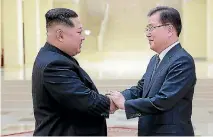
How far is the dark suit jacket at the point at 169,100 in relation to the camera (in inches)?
117

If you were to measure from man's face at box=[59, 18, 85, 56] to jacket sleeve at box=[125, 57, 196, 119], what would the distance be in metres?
0.54

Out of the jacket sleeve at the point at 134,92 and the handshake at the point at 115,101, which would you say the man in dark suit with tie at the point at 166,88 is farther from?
the jacket sleeve at the point at 134,92

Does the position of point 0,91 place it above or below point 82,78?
below

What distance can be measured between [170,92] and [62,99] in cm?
74

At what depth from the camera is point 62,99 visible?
2.70m

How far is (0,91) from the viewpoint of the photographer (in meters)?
13.1

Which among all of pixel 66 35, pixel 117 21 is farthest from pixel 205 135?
pixel 117 21

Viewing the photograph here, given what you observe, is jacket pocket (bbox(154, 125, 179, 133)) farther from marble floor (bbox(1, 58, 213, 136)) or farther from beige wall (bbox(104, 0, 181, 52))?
beige wall (bbox(104, 0, 181, 52))

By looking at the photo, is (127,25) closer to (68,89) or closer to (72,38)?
(72,38)

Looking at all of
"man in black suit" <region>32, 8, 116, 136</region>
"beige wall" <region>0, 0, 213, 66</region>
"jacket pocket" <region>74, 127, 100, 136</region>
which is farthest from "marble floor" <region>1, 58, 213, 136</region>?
"beige wall" <region>0, 0, 213, 66</region>

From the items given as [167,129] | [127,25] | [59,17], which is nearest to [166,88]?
[167,129]

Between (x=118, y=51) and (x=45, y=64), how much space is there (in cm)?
3292

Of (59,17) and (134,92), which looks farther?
(134,92)

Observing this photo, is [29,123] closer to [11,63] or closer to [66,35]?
[66,35]
